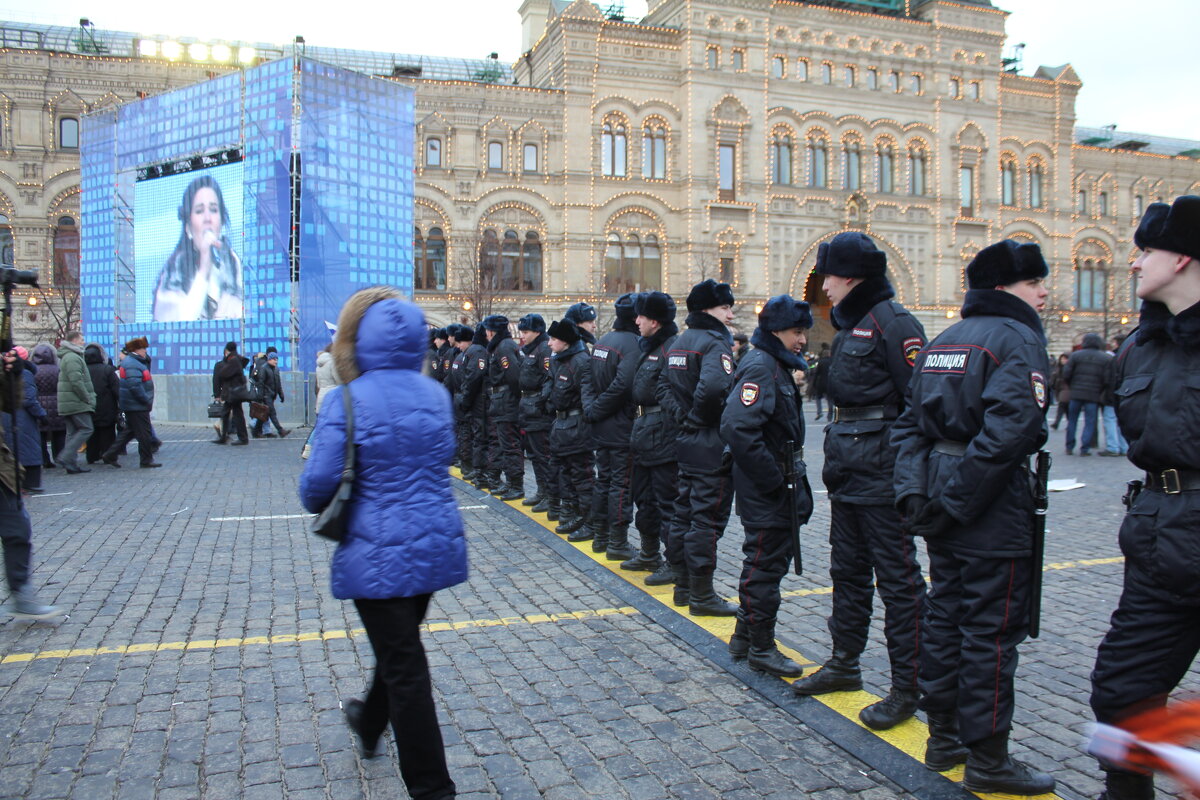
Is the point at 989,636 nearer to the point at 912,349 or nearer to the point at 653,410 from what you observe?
the point at 912,349

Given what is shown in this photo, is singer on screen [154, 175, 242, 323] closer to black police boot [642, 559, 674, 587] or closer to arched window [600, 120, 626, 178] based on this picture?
black police boot [642, 559, 674, 587]

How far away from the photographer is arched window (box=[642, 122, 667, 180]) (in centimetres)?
3684

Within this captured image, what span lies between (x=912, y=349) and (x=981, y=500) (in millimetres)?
959

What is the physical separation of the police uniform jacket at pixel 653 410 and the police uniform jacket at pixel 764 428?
1415 millimetres

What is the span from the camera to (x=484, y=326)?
10.7m

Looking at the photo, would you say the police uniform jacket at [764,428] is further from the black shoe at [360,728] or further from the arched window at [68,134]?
the arched window at [68,134]

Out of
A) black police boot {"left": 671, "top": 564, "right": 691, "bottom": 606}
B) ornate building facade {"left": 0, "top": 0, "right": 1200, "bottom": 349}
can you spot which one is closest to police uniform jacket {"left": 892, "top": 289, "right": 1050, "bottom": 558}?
black police boot {"left": 671, "top": 564, "right": 691, "bottom": 606}

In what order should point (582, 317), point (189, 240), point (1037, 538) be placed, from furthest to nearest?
point (189, 240), point (582, 317), point (1037, 538)

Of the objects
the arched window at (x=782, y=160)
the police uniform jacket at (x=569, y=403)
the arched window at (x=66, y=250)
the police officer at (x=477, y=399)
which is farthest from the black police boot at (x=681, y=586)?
the arched window at (x=782, y=160)

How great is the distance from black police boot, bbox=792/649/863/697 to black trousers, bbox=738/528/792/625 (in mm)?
393

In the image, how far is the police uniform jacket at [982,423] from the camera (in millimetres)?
3244

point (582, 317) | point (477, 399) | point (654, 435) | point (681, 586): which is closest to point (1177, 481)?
point (681, 586)

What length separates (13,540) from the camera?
5.55m

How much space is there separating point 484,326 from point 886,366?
7.24 m
